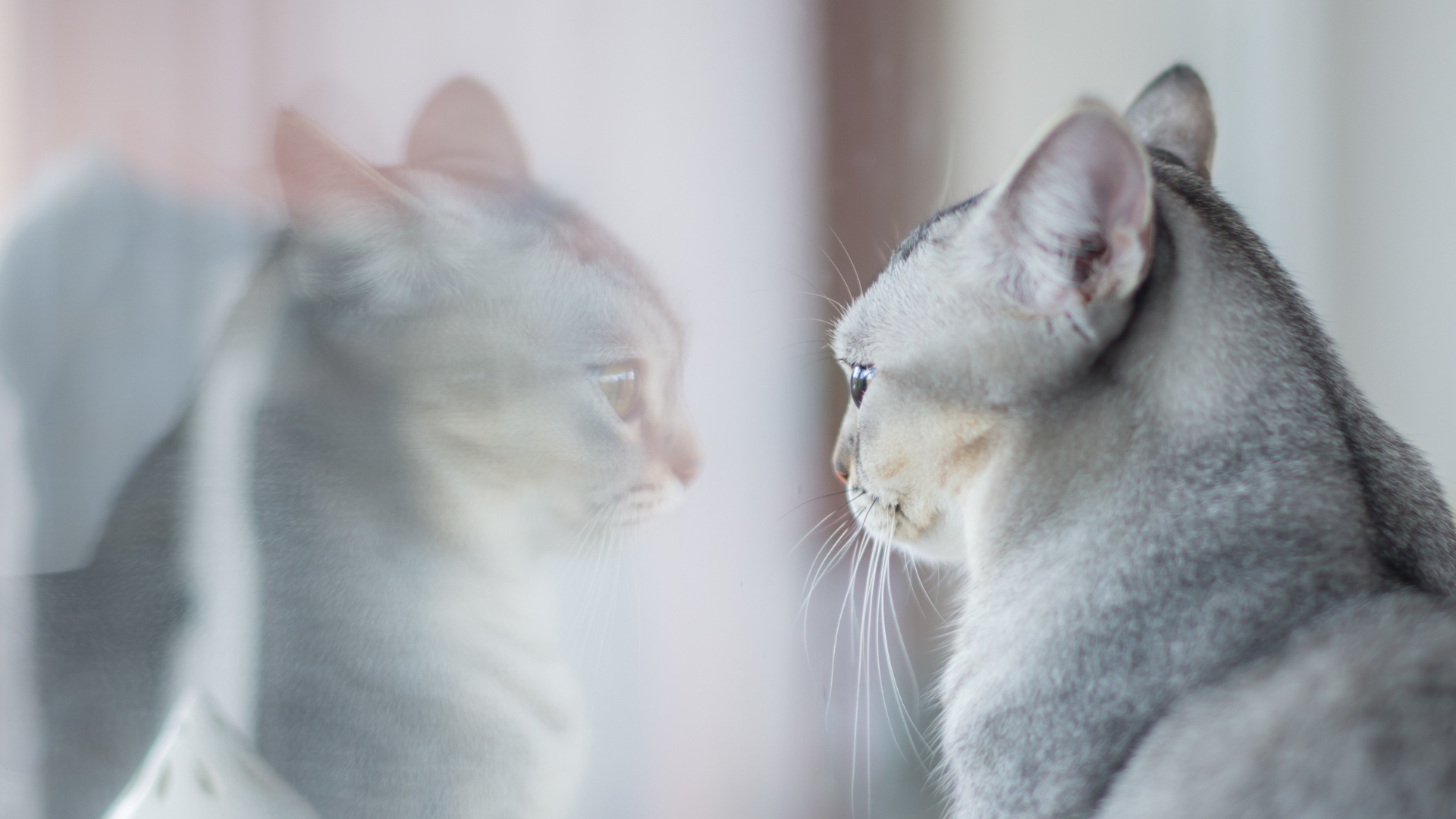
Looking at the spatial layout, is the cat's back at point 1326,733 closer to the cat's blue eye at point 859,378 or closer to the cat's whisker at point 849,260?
the cat's blue eye at point 859,378

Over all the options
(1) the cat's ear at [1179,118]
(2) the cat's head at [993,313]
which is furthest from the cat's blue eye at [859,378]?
(1) the cat's ear at [1179,118]

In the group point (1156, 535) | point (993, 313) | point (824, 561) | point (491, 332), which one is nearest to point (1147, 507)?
point (1156, 535)

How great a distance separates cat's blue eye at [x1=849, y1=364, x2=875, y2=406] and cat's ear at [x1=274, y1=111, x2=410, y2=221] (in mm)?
370

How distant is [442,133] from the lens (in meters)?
0.70

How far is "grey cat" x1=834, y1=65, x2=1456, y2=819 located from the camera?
530mm

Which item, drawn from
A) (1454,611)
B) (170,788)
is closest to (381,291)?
(170,788)

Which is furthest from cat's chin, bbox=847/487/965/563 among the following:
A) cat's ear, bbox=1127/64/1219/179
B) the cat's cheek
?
cat's ear, bbox=1127/64/1219/179

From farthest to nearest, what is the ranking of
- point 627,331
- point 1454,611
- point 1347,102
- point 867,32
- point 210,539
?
point 1347,102 → point 867,32 → point 627,331 → point 210,539 → point 1454,611

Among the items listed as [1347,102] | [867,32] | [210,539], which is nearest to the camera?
[210,539]

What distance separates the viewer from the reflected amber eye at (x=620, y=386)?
0.79 m

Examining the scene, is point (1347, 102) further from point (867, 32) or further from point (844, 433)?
point (844, 433)

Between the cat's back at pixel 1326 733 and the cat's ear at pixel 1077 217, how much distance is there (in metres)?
0.24

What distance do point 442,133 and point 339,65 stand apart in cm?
8

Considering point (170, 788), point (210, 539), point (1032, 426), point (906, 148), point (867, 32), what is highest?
point (867, 32)
